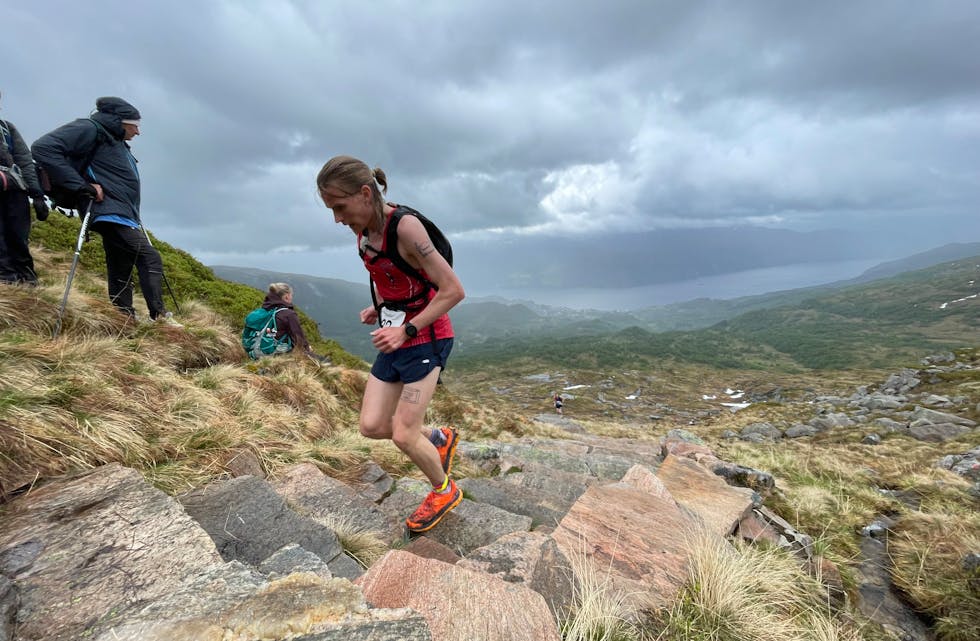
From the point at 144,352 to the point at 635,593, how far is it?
7764 millimetres

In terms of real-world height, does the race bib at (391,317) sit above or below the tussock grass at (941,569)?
Result: above

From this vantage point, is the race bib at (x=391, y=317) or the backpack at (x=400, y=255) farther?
the race bib at (x=391, y=317)

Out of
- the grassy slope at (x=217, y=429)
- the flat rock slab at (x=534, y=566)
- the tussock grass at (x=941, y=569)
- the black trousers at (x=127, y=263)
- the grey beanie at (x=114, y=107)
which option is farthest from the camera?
the black trousers at (x=127, y=263)

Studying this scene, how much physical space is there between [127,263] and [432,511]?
7.44 m

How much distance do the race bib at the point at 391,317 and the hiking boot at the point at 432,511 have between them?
1.76 m

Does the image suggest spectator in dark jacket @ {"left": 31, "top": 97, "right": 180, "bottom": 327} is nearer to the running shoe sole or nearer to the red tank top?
the red tank top

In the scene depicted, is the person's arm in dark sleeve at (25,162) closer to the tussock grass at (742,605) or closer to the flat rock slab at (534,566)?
the flat rock slab at (534,566)

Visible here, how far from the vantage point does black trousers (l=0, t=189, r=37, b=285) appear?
633cm

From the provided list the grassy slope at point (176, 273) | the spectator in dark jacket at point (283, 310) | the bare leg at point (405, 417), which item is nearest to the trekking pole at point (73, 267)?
the grassy slope at point (176, 273)

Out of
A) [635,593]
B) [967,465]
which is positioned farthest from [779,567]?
[967,465]

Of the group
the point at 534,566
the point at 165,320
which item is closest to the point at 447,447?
the point at 534,566

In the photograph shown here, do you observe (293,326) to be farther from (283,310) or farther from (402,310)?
(402,310)

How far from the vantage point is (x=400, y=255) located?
3830 mm

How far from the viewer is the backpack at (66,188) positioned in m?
6.15
